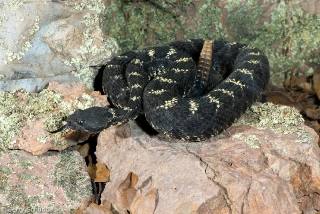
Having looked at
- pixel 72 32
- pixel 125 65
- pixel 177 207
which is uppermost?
pixel 72 32

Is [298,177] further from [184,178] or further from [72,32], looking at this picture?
[72,32]

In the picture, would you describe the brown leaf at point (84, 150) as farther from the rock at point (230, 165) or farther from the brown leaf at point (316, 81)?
the brown leaf at point (316, 81)

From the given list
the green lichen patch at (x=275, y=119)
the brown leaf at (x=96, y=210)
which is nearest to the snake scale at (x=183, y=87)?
the green lichen patch at (x=275, y=119)

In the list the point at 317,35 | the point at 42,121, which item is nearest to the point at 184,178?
the point at 42,121

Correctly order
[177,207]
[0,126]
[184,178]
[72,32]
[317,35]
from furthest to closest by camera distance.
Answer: [317,35], [72,32], [0,126], [184,178], [177,207]

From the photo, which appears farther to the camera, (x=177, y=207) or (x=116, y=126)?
(x=116, y=126)

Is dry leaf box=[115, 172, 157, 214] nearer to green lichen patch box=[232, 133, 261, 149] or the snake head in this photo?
the snake head

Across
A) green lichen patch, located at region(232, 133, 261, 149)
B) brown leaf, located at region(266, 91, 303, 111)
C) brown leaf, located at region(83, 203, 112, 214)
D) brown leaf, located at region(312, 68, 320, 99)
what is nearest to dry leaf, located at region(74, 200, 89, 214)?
brown leaf, located at region(83, 203, 112, 214)
